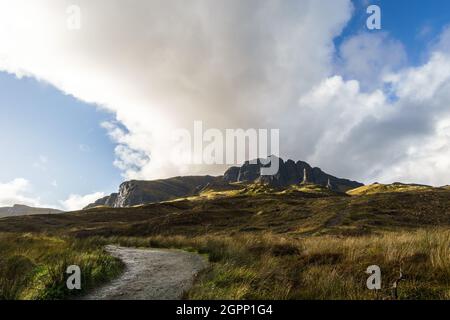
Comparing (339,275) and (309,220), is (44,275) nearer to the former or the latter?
(339,275)

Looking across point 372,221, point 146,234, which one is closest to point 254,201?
point 146,234

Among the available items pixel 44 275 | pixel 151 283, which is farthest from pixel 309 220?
pixel 44 275

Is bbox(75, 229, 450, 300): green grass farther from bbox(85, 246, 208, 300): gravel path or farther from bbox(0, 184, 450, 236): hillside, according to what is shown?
bbox(0, 184, 450, 236): hillside

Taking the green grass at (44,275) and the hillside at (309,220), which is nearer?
the green grass at (44,275)

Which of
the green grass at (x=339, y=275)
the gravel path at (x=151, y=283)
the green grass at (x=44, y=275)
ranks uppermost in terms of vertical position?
the green grass at (x=339, y=275)

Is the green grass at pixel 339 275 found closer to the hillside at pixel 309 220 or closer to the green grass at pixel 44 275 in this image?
the green grass at pixel 44 275

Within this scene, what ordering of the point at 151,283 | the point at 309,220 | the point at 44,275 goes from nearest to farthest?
the point at 44,275 → the point at 151,283 → the point at 309,220

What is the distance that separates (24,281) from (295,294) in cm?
726

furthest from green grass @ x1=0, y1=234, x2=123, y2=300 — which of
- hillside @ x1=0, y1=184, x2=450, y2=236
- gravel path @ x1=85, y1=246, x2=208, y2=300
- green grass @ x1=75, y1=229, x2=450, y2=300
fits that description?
hillside @ x1=0, y1=184, x2=450, y2=236

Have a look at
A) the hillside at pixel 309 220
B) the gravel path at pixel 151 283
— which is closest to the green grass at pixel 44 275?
the gravel path at pixel 151 283

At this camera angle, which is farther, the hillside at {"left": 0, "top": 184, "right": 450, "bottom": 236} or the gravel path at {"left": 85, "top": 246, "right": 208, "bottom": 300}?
the hillside at {"left": 0, "top": 184, "right": 450, "bottom": 236}

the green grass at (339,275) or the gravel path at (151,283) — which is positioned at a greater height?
the green grass at (339,275)
